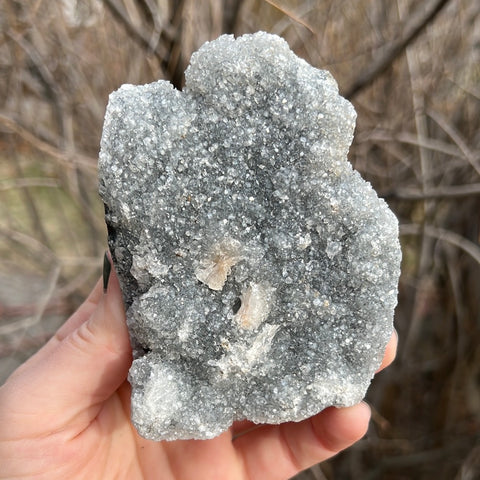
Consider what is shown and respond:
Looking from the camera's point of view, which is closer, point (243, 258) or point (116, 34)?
point (243, 258)

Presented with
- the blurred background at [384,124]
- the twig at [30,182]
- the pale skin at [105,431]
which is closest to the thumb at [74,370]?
the pale skin at [105,431]

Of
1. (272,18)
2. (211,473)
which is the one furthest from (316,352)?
(272,18)

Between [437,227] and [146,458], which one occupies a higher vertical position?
[437,227]

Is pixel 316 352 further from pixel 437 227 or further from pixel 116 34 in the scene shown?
pixel 116 34

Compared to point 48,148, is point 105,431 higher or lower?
lower

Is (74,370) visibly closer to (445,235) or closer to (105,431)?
(105,431)

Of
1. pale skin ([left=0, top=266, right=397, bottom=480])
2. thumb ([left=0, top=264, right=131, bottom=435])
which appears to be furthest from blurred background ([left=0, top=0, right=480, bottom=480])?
thumb ([left=0, top=264, right=131, bottom=435])

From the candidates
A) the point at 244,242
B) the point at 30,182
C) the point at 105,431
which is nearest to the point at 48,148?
the point at 30,182
